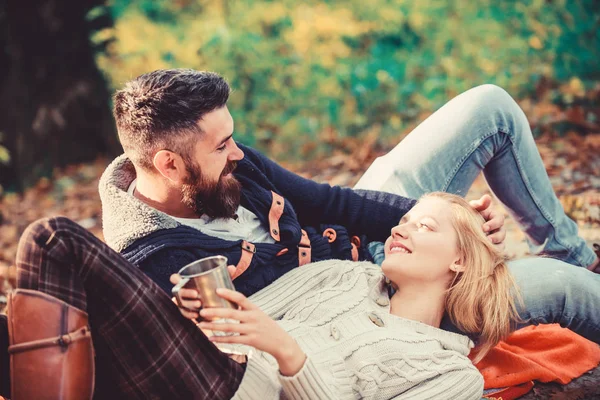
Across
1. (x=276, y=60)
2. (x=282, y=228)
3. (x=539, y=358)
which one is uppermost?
(x=276, y=60)

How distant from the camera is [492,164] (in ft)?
Result: 11.1

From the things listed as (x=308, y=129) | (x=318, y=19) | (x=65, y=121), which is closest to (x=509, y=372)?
(x=308, y=129)

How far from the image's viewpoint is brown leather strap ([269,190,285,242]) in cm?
296

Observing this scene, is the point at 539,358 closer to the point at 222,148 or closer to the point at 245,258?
the point at 245,258

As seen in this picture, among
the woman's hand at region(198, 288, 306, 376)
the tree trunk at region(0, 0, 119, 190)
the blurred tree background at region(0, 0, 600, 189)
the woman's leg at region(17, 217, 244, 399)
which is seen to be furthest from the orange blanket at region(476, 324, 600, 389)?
the tree trunk at region(0, 0, 119, 190)

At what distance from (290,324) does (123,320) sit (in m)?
0.67

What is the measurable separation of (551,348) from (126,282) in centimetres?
197

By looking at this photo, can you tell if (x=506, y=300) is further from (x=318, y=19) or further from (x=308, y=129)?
(x=318, y=19)

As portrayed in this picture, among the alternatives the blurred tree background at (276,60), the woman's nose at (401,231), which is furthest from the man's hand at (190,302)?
the blurred tree background at (276,60)

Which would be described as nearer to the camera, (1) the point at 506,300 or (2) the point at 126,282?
(2) the point at 126,282

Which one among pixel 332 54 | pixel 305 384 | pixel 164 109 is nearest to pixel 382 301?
pixel 305 384

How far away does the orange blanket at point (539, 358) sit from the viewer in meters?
2.86

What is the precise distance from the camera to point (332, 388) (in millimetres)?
2176

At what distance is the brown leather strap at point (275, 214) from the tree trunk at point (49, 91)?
4.89m
